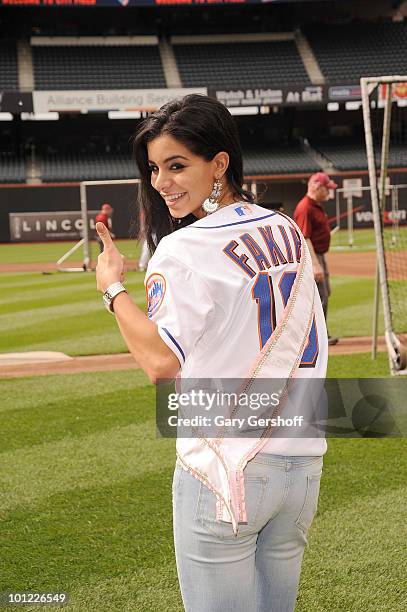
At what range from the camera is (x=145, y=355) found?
68.6 inches

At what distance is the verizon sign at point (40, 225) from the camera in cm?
3603

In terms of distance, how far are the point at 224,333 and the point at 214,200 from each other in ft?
1.31

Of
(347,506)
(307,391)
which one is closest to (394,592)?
(347,506)

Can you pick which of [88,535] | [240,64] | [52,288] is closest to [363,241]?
[52,288]

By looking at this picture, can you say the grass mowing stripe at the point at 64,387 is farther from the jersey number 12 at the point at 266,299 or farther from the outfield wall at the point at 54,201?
the outfield wall at the point at 54,201

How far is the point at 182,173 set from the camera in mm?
1953

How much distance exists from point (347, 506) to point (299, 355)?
320 cm

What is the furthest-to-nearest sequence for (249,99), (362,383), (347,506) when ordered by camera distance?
1. (249,99)
2. (362,383)
3. (347,506)

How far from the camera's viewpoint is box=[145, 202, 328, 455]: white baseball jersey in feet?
5.68

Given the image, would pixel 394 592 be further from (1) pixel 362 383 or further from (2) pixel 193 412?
(1) pixel 362 383

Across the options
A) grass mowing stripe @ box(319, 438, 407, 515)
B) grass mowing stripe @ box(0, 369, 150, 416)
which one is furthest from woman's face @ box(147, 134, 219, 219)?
grass mowing stripe @ box(0, 369, 150, 416)

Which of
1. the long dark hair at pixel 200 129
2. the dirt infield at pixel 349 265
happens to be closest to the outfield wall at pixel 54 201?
the dirt infield at pixel 349 265

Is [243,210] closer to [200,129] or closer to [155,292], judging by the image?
[200,129]

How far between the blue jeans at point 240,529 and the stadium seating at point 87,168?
39290 mm
